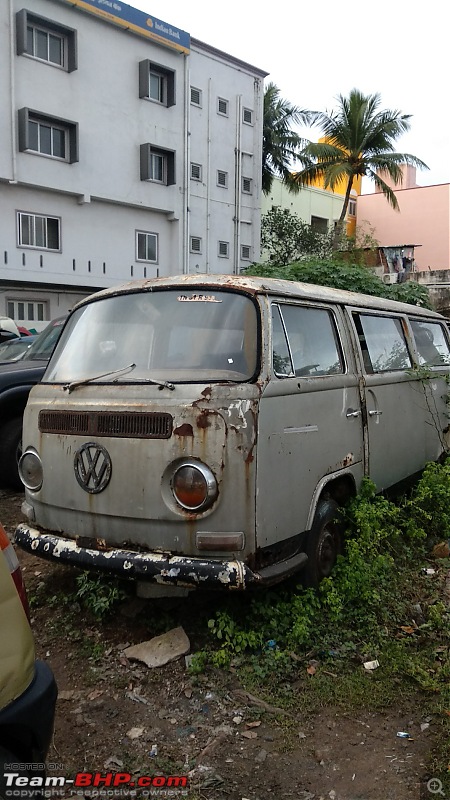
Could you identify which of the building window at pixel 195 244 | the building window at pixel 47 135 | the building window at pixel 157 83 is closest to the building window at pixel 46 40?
the building window at pixel 47 135

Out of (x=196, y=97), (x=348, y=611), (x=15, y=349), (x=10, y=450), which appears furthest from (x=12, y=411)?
(x=196, y=97)

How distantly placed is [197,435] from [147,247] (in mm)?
23657

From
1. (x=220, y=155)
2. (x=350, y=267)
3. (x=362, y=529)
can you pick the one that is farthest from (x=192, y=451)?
(x=220, y=155)

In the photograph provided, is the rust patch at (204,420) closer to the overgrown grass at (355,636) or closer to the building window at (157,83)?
the overgrown grass at (355,636)

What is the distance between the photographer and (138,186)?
981 inches

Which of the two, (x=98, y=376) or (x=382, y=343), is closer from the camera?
(x=98, y=376)

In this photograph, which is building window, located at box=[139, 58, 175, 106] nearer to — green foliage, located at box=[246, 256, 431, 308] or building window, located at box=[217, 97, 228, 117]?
building window, located at box=[217, 97, 228, 117]

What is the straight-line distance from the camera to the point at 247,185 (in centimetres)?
2916

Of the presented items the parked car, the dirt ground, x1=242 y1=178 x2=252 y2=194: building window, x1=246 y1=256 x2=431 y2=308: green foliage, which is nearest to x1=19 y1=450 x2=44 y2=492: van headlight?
the dirt ground

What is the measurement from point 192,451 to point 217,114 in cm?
2725

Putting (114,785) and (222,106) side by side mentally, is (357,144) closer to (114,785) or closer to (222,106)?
(222,106)

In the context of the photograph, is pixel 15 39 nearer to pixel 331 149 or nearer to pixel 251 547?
pixel 331 149

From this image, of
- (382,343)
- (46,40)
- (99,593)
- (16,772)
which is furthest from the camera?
(46,40)

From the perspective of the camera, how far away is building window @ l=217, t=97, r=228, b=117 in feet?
91.0
